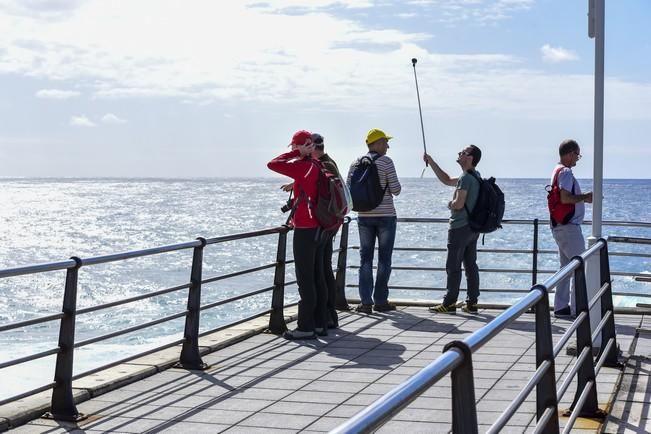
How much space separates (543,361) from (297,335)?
5.03 meters

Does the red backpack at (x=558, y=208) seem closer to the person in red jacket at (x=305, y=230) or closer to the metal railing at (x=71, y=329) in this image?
the person in red jacket at (x=305, y=230)

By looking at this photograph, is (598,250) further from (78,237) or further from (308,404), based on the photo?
(78,237)

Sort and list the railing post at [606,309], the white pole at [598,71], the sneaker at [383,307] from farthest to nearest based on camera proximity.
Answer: the sneaker at [383,307], the white pole at [598,71], the railing post at [606,309]

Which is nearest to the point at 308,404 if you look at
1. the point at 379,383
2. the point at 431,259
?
the point at 379,383

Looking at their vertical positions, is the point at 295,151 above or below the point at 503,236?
above

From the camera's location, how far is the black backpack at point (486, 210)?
436 inches

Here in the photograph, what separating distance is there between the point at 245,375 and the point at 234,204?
246 ft

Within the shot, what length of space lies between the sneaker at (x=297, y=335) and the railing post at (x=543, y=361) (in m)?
4.86

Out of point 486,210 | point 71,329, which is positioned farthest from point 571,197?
point 71,329

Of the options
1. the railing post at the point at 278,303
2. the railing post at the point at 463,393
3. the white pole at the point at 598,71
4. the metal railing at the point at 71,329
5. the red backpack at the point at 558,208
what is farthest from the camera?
the red backpack at the point at 558,208

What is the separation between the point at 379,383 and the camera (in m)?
7.80

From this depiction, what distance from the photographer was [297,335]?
9680 millimetres

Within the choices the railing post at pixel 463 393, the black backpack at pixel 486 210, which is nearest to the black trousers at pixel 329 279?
the black backpack at pixel 486 210

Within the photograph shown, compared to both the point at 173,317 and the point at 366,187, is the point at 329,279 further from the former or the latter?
the point at 173,317
